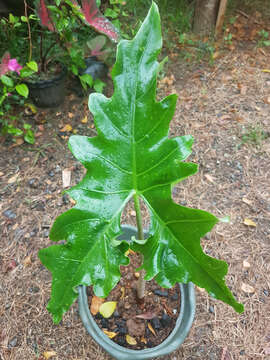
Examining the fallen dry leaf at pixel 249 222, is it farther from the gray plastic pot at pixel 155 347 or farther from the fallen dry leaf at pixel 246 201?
the gray plastic pot at pixel 155 347

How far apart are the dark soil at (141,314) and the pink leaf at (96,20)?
121 cm

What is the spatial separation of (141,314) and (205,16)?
237cm

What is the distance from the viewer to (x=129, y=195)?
2.71 ft

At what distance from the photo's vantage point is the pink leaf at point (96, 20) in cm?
159

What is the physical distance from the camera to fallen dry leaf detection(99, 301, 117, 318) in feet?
3.88

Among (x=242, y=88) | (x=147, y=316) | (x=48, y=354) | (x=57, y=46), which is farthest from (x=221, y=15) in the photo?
(x=48, y=354)

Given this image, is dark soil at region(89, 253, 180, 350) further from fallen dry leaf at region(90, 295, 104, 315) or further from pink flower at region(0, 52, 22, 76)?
pink flower at region(0, 52, 22, 76)

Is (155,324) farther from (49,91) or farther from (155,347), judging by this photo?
(49,91)

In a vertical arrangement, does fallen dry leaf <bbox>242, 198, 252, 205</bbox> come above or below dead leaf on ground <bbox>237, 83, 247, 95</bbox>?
below

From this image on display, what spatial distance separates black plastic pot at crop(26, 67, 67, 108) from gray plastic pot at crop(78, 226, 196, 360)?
136cm

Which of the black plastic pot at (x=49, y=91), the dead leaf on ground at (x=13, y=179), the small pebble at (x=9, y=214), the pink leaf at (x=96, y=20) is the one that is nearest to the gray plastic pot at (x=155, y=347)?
the small pebble at (x=9, y=214)

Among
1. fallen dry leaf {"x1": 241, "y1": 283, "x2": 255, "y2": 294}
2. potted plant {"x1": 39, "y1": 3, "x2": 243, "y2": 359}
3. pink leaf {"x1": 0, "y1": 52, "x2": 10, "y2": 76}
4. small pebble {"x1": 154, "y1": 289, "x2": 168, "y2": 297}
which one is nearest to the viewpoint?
potted plant {"x1": 39, "y1": 3, "x2": 243, "y2": 359}

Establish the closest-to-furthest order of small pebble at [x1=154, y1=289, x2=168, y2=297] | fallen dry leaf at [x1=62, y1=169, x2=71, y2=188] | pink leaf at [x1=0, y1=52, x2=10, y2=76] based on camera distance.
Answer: small pebble at [x1=154, y1=289, x2=168, y2=297], pink leaf at [x1=0, y1=52, x2=10, y2=76], fallen dry leaf at [x1=62, y1=169, x2=71, y2=188]

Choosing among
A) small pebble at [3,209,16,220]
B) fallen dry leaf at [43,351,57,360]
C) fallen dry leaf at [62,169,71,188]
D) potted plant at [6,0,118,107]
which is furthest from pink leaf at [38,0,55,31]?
fallen dry leaf at [43,351,57,360]
